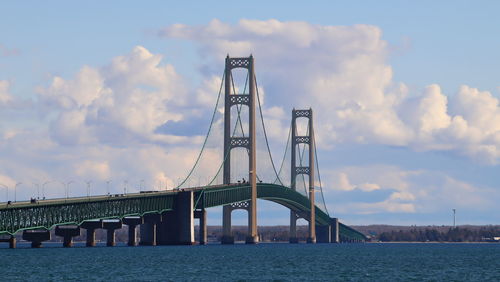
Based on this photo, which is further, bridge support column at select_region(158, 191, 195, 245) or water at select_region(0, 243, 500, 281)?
bridge support column at select_region(158, 191, 195, 245)

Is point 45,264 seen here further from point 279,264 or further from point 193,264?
point 279,264

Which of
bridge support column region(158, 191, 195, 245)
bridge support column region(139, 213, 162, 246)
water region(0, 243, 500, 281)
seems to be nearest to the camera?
water region(0, 243, 500, 281)

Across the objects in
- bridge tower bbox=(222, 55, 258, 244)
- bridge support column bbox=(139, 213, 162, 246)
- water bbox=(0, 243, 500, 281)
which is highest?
bridge tower bbox=(222, 55, 258, 244)

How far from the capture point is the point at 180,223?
582 feet

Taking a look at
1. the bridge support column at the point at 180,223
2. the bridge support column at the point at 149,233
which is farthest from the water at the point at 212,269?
the bridge support column at the point at 149,233

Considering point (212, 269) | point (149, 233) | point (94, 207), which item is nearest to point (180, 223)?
point (149, 233)

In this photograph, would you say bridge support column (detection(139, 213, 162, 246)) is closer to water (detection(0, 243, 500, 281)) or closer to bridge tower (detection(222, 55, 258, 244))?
bridge tower (detection(222, 55, 258, 244))

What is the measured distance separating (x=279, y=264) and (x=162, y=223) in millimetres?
61007

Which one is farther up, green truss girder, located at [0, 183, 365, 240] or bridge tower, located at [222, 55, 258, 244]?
bridge tower, located at [222, 55, 258, 244]

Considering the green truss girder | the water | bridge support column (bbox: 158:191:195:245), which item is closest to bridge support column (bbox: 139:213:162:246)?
bridge support column (bbox: 158:191:195:245)

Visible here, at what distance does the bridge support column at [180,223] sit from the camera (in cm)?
17562

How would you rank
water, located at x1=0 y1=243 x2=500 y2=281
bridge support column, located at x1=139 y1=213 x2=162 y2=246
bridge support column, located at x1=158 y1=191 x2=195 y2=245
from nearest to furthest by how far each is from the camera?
water, located at x1=0 y1=243 x2=500 y2=281, bridge support column, located at x1=158 y1=191 x2=195 y2=245, bridge support column, located at x1=139 y1=213 x2=162 y2=246

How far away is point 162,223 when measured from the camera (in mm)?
180875

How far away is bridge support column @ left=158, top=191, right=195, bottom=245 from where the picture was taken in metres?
176
